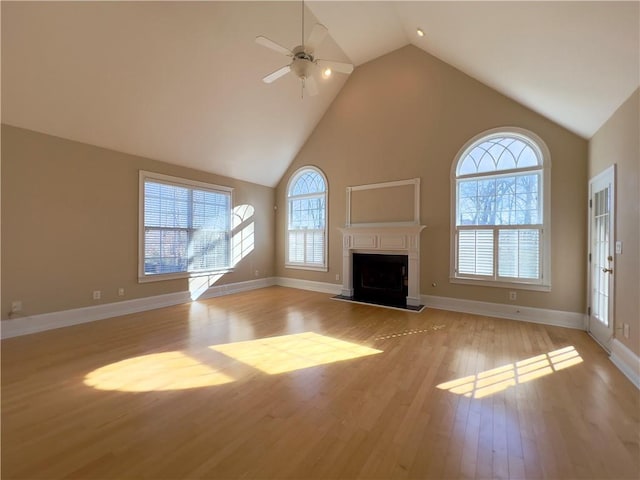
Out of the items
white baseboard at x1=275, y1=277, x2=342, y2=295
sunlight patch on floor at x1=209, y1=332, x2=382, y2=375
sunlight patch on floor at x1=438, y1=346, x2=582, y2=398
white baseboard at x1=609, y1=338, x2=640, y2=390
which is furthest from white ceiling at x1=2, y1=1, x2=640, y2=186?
sunlight patch on floor at x1=209, y1=332, x2=382, y2=375

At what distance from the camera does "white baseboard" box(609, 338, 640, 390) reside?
2.40 m

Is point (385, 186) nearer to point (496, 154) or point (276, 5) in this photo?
point (496, 154)

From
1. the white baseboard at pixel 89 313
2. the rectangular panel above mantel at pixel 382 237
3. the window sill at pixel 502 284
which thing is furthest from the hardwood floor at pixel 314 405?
the rectangular panel above mantel at pixel 382 237

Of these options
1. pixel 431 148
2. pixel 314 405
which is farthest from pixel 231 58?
pixel 314 405

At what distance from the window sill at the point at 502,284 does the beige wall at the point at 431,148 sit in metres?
0.07

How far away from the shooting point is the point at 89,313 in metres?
4.10

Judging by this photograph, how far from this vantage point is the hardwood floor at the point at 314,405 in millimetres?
1522

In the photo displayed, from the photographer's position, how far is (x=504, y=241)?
174 inches

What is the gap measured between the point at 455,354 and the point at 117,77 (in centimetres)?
526

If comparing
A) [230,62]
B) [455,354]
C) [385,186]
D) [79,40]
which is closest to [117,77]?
[79,40]

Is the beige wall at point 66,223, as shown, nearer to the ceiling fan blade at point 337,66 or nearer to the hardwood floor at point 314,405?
the hardwood floor at point 314,405

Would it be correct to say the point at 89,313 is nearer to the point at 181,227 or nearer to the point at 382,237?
the point at 181,227

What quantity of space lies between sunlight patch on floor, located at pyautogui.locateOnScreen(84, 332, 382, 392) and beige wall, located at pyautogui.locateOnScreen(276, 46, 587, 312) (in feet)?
8.79

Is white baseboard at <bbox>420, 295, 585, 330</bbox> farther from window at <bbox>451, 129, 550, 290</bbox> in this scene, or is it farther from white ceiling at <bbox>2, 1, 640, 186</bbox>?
white ceiling at <bbox>2, 1, 640, 186</bbox>
